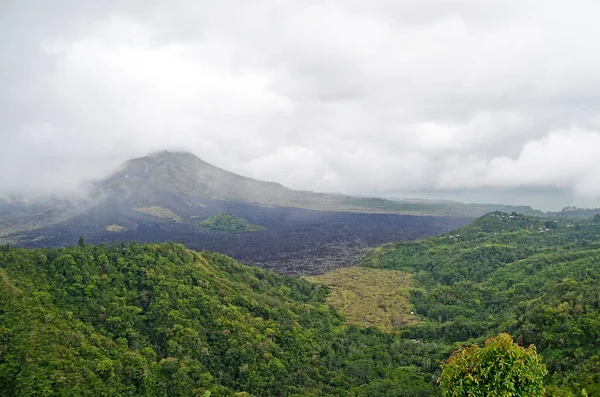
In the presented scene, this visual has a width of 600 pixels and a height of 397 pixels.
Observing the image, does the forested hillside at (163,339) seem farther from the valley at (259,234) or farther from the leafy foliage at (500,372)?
the valley at (259,234)

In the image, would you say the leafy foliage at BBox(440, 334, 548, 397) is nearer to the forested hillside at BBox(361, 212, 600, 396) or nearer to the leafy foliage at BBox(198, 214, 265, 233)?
the forested hillside at BBox(361, 212, 600, 396)

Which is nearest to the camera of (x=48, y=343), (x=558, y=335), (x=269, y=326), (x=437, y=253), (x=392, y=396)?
(x=48, y=343)

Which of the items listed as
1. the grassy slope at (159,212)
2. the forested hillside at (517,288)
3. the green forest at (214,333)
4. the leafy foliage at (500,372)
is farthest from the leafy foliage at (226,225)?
the leafy foliage at (500,372)

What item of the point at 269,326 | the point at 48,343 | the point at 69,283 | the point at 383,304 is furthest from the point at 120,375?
the point at 383,304

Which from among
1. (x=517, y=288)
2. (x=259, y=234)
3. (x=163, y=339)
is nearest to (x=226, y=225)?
(x=259, y=234)

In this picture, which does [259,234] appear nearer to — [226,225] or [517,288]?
[226,225]

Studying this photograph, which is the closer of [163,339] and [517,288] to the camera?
[163,339]

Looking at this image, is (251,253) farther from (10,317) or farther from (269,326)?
(10,317)
